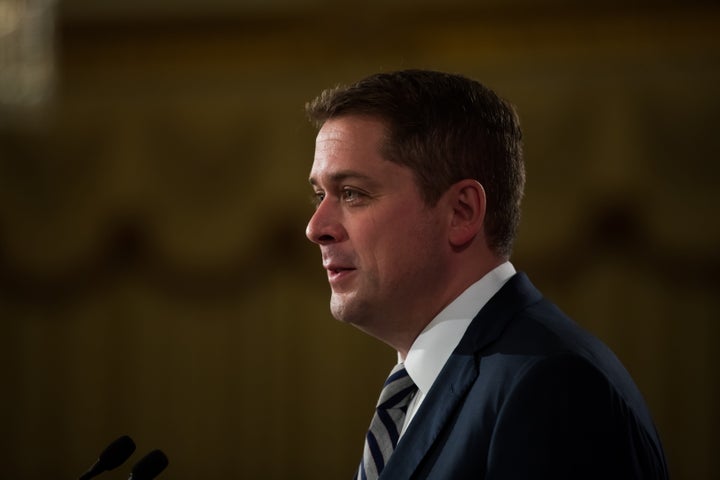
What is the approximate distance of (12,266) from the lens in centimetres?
578

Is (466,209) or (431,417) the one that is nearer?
(431,417)

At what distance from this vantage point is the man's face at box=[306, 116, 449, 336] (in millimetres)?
1541

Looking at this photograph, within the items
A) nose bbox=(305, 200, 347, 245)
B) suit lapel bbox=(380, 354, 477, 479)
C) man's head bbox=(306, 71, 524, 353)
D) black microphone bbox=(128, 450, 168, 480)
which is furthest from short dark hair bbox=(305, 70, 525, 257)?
black microphone bbox=(128, 450, 168, 480)

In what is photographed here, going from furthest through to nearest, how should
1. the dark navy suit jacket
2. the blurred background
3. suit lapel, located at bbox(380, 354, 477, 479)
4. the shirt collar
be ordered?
the blurred background < the shirt collar < suit lapel, located at bbox(380, 354, 477, 479) < the dark navy suit jacket

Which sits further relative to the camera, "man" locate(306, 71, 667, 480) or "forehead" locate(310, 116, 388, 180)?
"forehead" locate(310, 116, 388, 180)

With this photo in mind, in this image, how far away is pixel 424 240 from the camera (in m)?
1.55

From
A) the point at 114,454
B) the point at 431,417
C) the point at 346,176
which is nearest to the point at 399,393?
the point at 431,417

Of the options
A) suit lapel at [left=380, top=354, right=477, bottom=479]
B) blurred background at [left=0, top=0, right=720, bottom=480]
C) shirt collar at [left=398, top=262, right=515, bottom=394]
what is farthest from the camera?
blurred background at [left=0, top=0, right=720, bottom=480]

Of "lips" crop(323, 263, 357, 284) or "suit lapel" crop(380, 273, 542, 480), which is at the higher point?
"lips" crop(323, 263, 357, 284)

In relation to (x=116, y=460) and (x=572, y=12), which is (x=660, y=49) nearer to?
(x=572, y=12)

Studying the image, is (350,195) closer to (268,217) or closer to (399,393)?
(399,393)

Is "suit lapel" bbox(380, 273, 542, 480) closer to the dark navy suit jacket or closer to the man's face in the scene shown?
the dark navy suit jacket

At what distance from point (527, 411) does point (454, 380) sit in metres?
0.21

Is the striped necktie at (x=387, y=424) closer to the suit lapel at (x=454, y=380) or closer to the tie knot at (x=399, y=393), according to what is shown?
the tie knot at (x=399, y=393)
